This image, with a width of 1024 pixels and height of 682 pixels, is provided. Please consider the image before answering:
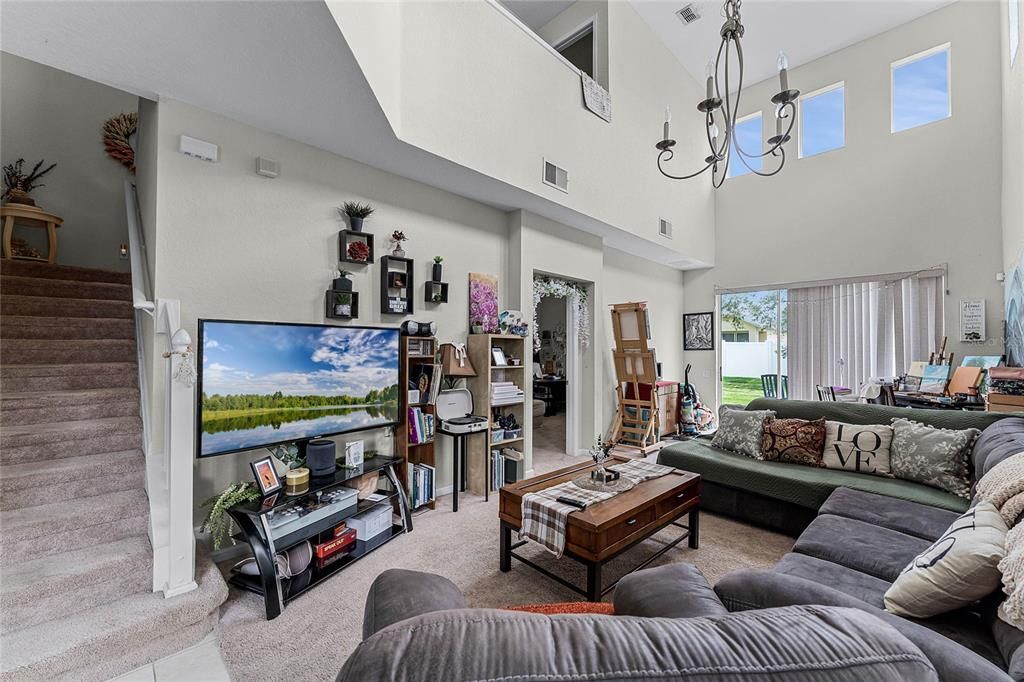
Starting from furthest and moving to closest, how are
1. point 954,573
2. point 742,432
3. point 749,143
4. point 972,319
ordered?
point 749,143, point 972,319, point 742,432, point 954,573

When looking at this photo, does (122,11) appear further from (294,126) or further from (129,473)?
(129,473)

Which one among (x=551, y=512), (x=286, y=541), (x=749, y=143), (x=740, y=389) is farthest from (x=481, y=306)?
(x=749, y=143)

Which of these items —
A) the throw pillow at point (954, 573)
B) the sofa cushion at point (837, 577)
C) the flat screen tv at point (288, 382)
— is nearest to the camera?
the throw pillow at point (954, 573)

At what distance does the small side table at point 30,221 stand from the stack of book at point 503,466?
4.51 meters

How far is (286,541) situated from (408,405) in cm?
129

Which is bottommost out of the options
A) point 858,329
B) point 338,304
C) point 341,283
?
point 858,329

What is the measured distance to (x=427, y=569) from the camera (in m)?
2.54

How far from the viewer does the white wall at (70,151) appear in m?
4.03

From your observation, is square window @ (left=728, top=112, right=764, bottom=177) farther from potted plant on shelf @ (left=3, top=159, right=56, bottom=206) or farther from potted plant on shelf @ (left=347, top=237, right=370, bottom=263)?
potted plant on shelf @ (left=3, top=159, right=56, bottom=206)

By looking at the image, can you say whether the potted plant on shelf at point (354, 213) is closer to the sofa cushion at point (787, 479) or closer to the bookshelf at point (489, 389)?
the bookshelf at point (489, 389)

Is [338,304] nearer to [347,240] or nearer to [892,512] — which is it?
[347,240]

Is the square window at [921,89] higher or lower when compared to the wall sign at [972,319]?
higher

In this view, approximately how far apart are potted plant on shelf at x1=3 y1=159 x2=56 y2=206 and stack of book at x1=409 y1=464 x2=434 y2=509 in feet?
14.0

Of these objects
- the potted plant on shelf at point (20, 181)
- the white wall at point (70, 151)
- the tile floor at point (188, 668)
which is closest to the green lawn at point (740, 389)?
the tile floor at point (188, 668)
